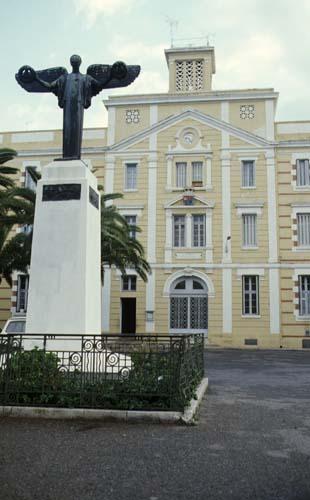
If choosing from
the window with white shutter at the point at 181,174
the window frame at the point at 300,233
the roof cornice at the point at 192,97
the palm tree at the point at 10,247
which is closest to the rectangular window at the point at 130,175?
the window with white shutter at the point at 181,174

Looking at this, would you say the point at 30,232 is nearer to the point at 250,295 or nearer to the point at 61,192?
the point at 61,192

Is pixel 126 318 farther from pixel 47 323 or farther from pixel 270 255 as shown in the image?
pixel 47 323

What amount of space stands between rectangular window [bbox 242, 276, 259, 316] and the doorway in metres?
6.23

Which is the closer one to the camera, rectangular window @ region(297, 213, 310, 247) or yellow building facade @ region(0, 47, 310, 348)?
yellow building facade @ region(0, 47, 310, 348)

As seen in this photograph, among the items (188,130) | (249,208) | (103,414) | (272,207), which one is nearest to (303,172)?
(272,207)

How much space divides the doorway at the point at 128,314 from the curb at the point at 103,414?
20.9 meters

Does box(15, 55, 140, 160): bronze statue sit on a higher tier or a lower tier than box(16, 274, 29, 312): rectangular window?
higher

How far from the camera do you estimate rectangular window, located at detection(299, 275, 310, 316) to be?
88.1 ft

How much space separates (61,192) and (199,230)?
61.9ft

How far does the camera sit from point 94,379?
24.4ft

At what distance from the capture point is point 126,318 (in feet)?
92.7

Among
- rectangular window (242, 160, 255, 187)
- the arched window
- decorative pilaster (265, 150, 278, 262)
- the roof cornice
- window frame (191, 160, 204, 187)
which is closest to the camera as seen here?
decorative pilaster (265, 150, 278, 262)

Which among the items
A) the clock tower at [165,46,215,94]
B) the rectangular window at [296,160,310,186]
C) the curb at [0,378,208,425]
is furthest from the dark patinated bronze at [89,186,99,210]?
the clock tower at [165,46,215,94]

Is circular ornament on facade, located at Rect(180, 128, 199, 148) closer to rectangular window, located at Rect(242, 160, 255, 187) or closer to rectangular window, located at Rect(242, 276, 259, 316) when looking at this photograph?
rectangular window, located at Rect(242, 160, 255, 187)
